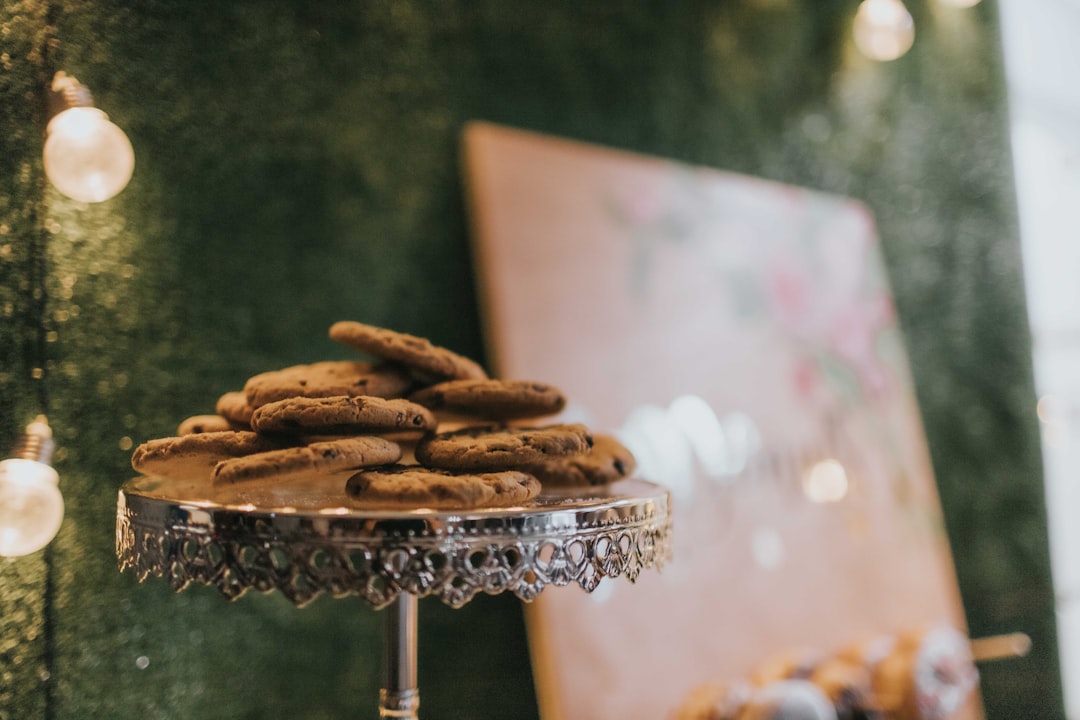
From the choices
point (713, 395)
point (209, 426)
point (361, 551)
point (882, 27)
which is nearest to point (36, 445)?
point (209, 426)

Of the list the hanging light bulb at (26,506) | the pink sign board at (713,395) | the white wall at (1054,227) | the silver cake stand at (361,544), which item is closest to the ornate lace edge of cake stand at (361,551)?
the silver cake stand at (361,544)

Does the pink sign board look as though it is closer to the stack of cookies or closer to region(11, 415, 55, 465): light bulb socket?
the stack of cookies

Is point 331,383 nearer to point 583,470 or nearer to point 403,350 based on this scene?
point 403,350

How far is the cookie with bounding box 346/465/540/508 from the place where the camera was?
63cm

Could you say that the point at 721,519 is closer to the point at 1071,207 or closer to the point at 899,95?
the point at 899,95

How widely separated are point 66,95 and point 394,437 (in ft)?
1.93

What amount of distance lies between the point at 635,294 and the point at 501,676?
2.31ft

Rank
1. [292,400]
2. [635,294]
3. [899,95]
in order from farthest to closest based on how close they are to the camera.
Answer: [899,95] → [635,294] → [292,400]

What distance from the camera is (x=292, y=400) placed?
0.67m

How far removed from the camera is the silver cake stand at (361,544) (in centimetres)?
61

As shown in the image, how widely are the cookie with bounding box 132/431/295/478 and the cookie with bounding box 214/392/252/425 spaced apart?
1.9 inches

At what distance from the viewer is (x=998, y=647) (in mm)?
1997

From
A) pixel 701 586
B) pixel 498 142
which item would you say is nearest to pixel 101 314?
pixel 498 142

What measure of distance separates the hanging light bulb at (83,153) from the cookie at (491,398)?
1.54 feet
